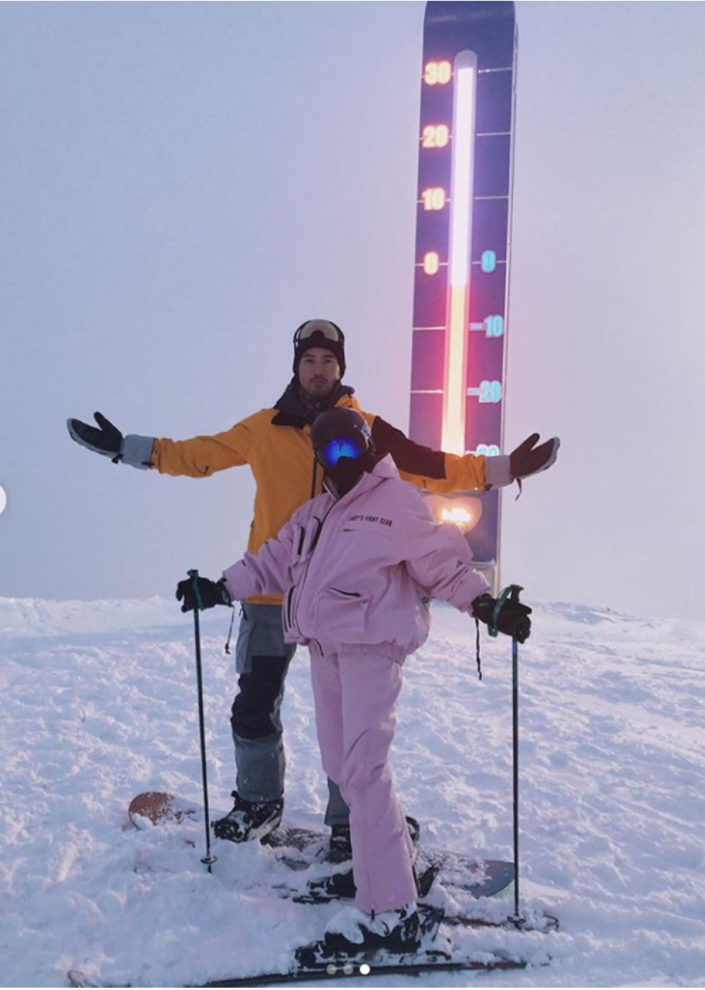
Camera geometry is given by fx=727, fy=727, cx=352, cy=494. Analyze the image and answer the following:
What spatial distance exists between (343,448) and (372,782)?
1.34 meters

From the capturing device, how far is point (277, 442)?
3531mm

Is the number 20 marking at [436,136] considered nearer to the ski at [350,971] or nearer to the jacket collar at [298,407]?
the jacket collar at [298,407]

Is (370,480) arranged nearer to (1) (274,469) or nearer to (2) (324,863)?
(1) (274,469)

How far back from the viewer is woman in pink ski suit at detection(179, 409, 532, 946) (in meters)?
2.77

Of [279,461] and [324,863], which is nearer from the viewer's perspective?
[324,863]

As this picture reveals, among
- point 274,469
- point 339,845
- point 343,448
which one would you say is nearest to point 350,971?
point 339,845

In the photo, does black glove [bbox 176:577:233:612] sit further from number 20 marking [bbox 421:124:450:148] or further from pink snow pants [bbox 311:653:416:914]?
number 20 marking [bbox 421:124:450:148]

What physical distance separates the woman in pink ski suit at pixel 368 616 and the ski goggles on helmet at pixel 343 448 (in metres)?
0.01

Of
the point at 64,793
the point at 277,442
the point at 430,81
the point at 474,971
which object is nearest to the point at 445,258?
the point at 430,81

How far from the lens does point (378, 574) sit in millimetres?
2961

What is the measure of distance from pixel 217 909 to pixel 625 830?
7.34 ft

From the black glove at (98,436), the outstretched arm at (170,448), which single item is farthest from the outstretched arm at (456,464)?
the black glove at (98,436)

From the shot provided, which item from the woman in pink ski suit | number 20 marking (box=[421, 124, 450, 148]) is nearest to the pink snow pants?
the woman in pink ski suit

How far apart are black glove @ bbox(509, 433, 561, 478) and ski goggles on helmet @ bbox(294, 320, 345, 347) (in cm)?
103
